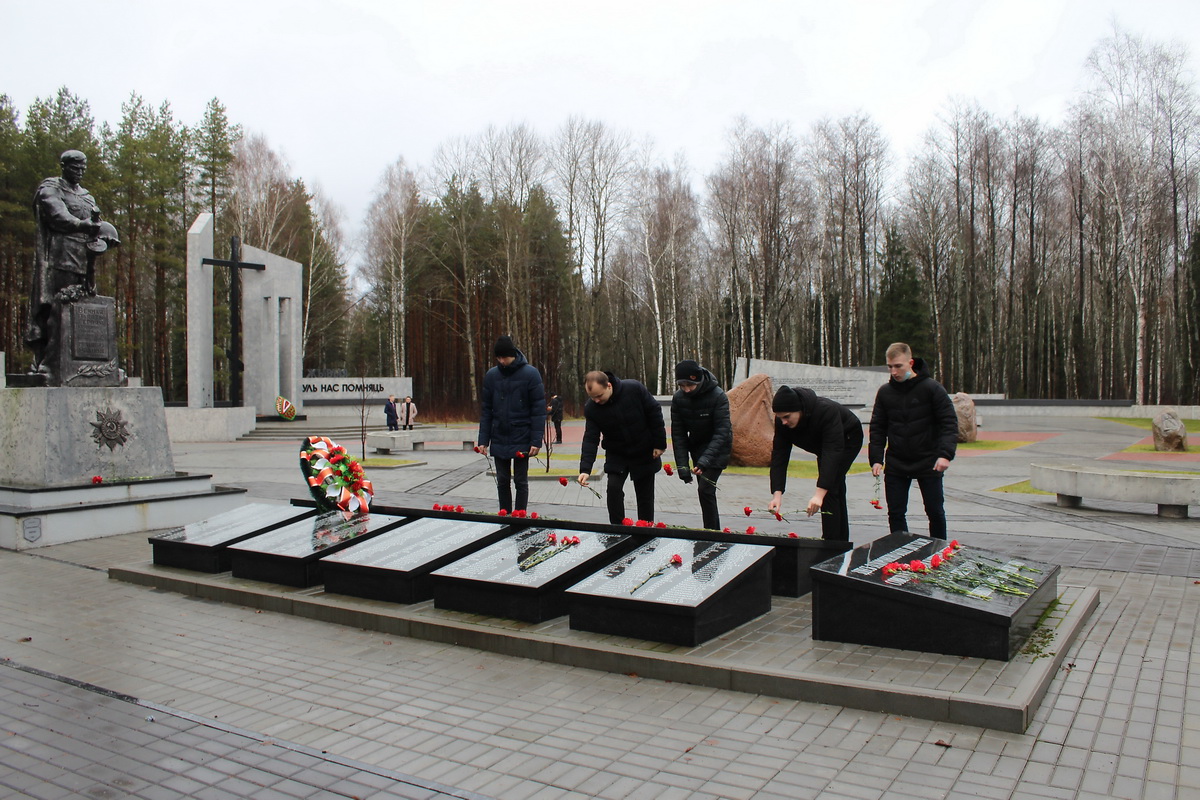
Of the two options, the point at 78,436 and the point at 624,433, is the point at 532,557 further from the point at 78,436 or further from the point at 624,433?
the point at 78,436

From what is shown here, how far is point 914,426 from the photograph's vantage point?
630 centimetres

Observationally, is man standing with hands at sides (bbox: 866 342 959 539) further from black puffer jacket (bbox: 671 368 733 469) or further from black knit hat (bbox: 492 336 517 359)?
black knit hat (bbox: 492 336 517 359)

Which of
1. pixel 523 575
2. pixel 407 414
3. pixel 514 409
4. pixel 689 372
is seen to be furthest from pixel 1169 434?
pixel 407 414

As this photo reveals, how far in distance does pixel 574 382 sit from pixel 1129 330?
3012 cm

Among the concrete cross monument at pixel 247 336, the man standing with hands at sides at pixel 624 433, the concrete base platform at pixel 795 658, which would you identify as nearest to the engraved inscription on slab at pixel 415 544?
the concrete base platform at pixel 795 658

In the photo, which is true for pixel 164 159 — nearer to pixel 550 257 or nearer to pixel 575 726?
pixel 550 257

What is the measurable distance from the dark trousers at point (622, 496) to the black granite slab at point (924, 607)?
224cm

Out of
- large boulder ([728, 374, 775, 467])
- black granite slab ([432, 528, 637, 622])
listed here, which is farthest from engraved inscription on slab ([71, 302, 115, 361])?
large boulder ([728, 374, 775, 467])

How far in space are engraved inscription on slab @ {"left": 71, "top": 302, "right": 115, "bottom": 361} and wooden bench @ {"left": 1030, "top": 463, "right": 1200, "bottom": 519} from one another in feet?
40.6

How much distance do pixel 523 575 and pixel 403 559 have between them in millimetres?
1113

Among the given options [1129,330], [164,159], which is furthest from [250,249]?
[1129,330]

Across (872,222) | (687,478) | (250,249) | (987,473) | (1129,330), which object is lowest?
(987,473)

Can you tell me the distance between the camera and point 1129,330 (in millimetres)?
43656

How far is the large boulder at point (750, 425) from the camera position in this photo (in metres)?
15.9
